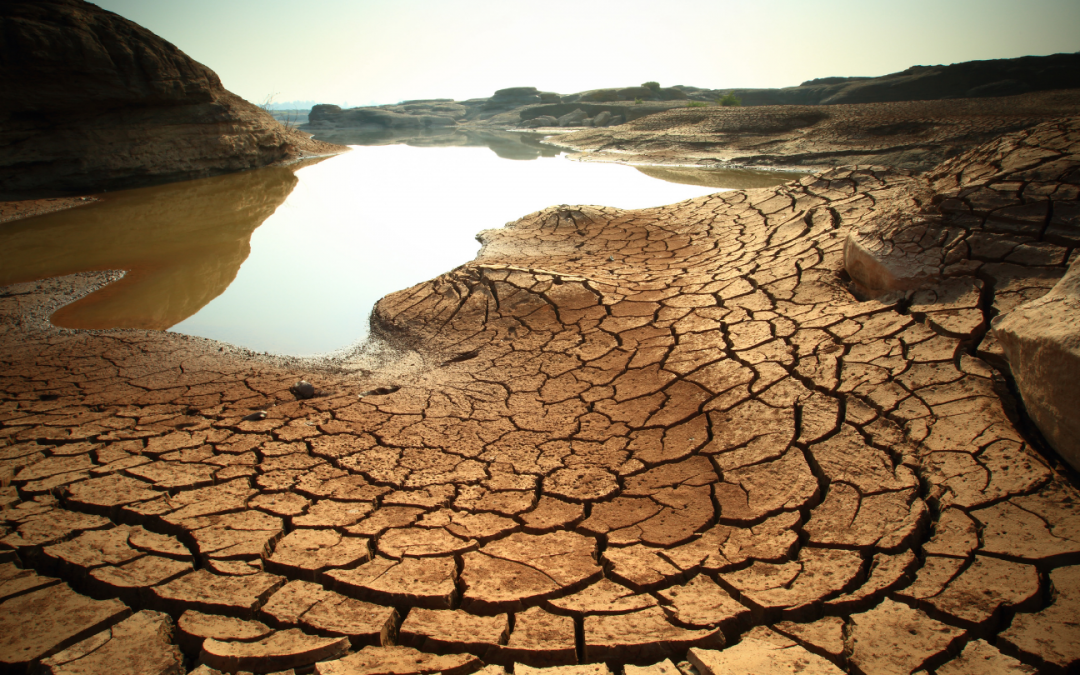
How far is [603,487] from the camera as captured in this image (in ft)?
7.09

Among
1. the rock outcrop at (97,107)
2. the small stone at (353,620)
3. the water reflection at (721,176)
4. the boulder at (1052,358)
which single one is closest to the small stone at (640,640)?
the small stone at (353,620)

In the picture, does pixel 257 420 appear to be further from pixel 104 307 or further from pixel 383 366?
pixel 104 307

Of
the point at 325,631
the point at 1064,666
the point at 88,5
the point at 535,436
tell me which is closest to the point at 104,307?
the point at 535,436

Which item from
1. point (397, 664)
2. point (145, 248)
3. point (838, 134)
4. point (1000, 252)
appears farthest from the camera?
point (838, 134)

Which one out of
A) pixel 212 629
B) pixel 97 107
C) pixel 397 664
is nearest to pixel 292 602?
pixel 212 629

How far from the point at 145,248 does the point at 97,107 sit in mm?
6685

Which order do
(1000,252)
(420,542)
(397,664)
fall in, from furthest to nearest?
(1000,252)
(420,542)
(397,664)

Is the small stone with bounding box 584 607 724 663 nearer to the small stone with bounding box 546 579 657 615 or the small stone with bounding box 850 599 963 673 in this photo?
the small stone with bounding box 546 579 657 615

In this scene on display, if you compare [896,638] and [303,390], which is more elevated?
[303,390]

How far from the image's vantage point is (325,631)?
1.45 metres

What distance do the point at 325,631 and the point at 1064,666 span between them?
174cm

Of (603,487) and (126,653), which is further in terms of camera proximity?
(603,487)

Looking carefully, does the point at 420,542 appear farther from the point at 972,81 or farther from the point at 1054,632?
the point at 972,81

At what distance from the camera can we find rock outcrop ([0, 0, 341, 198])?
31.6ft
